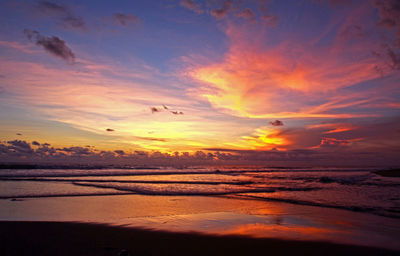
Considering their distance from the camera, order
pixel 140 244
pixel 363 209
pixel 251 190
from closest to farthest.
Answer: pixel 140 244 < pixel 363 209 < pixel 251 190

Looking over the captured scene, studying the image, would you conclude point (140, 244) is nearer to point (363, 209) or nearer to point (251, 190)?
point (363, 209)

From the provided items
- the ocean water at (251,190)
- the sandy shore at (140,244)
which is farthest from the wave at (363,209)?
the sandy shore at (140,244)

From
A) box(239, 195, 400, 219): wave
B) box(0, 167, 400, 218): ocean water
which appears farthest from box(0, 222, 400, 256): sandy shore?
box(0, 167, 400, 218): ocean water

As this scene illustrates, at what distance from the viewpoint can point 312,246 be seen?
23.4 ft

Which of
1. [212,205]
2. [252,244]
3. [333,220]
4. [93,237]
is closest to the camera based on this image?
[252,244]

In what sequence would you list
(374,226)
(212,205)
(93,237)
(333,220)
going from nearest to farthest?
1. (93,237)
2. (374,226)
3. (333,220)
4. (212,205)

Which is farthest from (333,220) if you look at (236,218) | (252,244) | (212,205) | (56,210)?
(56,210)

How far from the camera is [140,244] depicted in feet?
23.6

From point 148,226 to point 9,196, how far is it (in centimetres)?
1268

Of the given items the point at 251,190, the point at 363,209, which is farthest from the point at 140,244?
the point at 251,190

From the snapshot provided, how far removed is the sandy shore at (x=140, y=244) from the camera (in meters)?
6.71

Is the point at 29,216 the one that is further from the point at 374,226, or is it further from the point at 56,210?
the point at 374,226

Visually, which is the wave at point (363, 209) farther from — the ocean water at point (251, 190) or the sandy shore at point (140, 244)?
the sandy shore at point (140, 244)

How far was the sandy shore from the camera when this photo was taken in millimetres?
6707
